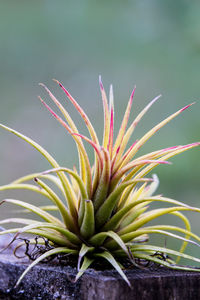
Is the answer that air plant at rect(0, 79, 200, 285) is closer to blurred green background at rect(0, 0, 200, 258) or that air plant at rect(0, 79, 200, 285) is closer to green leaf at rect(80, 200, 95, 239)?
green leaf at rect(80, 200, 95, 239)

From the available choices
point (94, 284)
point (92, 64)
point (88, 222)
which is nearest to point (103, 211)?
point (88, 222)

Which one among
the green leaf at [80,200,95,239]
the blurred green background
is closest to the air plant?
the green leaf at [80,200,95,239]

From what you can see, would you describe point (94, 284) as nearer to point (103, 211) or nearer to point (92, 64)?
point (103, 211)

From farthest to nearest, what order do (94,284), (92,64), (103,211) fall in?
1. (92,64)
2. (103,211)
3. (94,284)

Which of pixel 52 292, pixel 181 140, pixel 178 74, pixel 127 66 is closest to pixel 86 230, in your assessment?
pixel 52 292

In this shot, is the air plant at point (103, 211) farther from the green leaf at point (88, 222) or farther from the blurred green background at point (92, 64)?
the blurred green background at point (92, 64)

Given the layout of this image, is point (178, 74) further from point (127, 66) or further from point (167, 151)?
point (167, 151)
